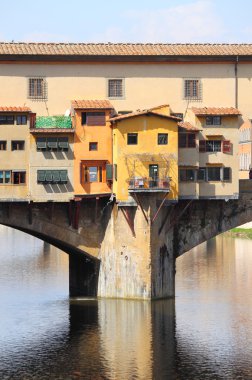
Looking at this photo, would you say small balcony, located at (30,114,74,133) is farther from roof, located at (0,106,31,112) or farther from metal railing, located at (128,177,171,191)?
metal railing, located at (128,177,171,191)

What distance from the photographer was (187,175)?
286 ft

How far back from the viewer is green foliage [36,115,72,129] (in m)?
86.7

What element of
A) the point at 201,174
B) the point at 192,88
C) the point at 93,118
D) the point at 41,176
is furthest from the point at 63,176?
the point at 192,88

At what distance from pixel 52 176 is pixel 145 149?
8.09 meters

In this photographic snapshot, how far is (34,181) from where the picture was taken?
281 feet

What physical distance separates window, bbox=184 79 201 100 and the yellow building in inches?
252

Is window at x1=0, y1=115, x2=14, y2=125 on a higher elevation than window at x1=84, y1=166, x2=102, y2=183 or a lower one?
higher

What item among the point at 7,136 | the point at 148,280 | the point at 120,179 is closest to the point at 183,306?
the point at 148,280

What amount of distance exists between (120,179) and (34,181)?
283 inches

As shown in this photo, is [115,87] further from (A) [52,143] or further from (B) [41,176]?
(B) [41,176]

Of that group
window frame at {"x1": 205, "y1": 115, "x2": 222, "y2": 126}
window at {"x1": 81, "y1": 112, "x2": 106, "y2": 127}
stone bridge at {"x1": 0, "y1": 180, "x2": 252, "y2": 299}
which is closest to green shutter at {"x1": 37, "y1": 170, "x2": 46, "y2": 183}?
stone bridge at {"x1": 0, "y1": 180, "x2": 252, "y2": 299}

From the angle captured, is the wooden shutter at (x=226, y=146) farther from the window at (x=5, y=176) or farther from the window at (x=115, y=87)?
the window at (x=5, y=176)

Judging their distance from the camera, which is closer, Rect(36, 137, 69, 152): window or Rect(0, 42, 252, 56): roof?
Rect(36, 137, 69, 152): window

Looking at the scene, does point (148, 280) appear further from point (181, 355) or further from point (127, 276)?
point (181, 355)
